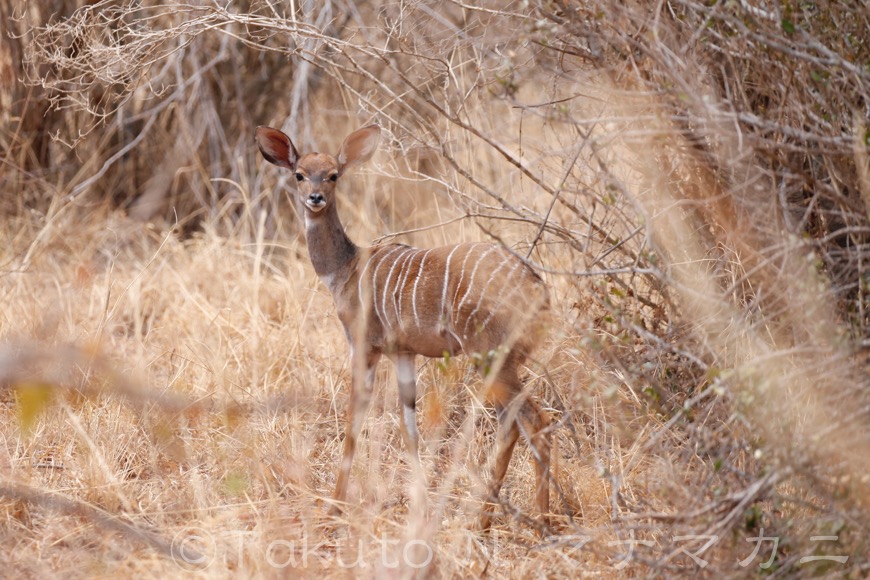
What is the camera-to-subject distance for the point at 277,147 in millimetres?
4711

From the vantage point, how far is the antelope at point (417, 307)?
12.1 feet

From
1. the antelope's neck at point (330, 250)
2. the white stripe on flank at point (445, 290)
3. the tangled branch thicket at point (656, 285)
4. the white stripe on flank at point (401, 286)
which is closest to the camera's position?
the tangled branch thicket at point (656, 285)

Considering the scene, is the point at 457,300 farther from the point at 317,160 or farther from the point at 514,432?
the point at 317,160

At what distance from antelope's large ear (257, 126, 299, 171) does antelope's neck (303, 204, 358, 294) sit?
326 millimetres

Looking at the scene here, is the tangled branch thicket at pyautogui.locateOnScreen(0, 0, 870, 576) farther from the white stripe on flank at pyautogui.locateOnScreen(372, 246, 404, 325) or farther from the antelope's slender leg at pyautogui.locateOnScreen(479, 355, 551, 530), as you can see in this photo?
the white stripe on flank at pyautogui.locateOnScreen(372, 246, 404, 325)

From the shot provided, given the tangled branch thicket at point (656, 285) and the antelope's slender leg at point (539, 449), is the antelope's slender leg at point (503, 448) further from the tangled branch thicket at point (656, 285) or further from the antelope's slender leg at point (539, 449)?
the tangled branch thicket at point (656, 285)

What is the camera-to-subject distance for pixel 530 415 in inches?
148

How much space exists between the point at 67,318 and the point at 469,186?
225 centimetres

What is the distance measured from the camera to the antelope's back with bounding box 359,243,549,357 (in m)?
3.68

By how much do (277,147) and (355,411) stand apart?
1.35 meters

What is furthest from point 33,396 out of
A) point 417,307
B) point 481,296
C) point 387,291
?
point 387,291

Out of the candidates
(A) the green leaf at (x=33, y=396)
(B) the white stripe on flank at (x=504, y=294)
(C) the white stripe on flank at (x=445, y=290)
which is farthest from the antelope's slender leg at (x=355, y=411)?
(A) the green leaf at (x=33, y=396)

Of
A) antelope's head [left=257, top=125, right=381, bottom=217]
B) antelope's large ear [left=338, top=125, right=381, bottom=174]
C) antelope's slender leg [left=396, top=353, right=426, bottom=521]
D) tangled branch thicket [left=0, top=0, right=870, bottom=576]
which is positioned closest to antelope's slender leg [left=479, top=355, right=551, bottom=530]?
tangled branch thicket [left=0, top=0, right=870, bottom=576]

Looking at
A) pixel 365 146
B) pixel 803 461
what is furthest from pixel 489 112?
pixel 803 461
